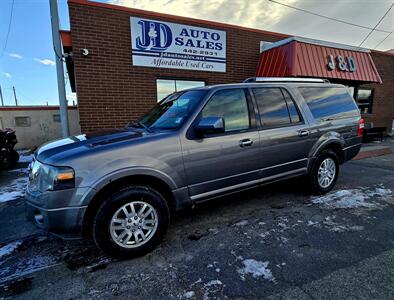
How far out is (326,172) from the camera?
14.2 feet

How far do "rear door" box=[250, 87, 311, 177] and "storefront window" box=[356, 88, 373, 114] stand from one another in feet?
33.6

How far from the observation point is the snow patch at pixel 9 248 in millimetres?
2867

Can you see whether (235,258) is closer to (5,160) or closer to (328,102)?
(328,102)

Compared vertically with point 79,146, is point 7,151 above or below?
below

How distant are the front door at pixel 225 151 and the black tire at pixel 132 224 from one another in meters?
0.47

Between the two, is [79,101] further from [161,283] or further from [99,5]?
[161,283]

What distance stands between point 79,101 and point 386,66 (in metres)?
14.6

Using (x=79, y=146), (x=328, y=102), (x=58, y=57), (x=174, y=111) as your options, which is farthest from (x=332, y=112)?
(x=58, y=57)

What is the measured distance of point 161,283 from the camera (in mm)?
2260

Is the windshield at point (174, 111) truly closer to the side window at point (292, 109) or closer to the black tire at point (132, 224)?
the black tire at point (132, 224)

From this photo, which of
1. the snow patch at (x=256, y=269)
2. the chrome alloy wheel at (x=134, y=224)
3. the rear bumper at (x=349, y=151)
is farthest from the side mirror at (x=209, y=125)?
the rear bumper at (x=349, y=151)

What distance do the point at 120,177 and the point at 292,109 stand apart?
286cm

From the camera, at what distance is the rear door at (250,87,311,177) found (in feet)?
11.4

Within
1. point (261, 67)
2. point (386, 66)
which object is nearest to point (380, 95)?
point (386, 66)
